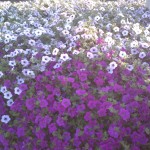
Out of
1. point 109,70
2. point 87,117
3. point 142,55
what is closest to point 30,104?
point 87,117

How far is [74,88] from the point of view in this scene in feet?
9.72

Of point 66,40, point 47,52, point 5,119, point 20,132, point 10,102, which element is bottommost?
point 20,132

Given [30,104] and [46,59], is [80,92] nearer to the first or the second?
[30,104]

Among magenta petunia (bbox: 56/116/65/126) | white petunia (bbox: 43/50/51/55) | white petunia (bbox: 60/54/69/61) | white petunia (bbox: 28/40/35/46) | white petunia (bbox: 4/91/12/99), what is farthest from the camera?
white petunia (bbox: 28/40/35/46)

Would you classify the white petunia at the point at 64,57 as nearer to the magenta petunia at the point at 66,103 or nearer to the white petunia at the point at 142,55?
the magenta petunia at the point at 66,103

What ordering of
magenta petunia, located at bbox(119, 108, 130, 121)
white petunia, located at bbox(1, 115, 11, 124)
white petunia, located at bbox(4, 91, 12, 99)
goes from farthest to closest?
white petunia, located at bbox(4, 91, 12, 99), white petunia, located at bbox(1, 115, 11, 124), magenta petunia, located at bbox(119, 108, 130, 121)

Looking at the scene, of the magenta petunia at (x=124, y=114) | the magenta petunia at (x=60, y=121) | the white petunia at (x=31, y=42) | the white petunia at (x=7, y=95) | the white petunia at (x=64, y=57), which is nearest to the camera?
the magenta petunia at (x=124, y=114)

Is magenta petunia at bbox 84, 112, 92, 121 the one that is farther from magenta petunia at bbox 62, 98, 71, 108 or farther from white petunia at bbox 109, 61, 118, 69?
white petunia at bbox 109, 61, 118, 69

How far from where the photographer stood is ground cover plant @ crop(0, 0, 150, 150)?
8.82 feet

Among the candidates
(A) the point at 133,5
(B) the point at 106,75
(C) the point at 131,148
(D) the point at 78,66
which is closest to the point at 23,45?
(D) the point at 78,66

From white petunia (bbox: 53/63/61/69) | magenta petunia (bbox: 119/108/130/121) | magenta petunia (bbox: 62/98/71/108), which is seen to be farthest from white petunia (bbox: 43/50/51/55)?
magenta petunia (bbox: 119/108/130/121)

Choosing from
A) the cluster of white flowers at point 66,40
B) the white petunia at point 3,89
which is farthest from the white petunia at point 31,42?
the white petunia at point 3,89

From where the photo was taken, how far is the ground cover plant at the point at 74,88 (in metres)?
2.69

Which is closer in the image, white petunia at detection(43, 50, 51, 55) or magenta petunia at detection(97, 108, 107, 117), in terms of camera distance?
magenta petunia at detection(97, 108, 107, 117)
